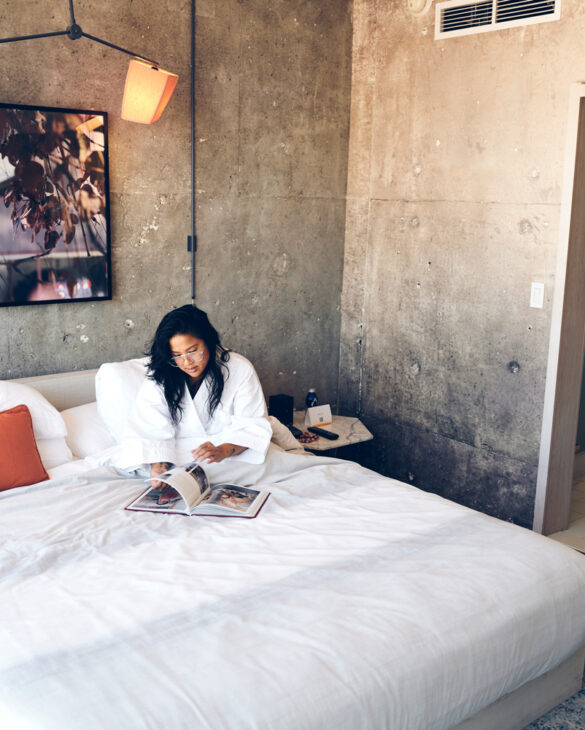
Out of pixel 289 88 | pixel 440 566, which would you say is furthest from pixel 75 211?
pixel 440 566

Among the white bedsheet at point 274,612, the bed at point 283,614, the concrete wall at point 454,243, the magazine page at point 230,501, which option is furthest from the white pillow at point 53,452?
the concrete wall at point 454,243

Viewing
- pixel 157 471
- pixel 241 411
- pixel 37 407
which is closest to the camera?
pixel 157 471

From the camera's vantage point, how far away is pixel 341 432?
4.11 m

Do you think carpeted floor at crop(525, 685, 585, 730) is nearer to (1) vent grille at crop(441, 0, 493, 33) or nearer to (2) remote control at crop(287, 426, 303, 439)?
(2) remote control at crop(287, 426, 303, 439)

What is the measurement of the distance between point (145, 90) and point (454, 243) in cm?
171

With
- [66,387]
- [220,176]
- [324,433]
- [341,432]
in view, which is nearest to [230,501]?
[66,387]

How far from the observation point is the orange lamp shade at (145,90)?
312 centimetres

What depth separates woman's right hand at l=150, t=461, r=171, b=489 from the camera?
290 cm

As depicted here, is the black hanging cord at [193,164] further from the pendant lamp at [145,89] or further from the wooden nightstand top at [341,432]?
the wooden nightstand top at [341,432]

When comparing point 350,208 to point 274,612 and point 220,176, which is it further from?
point 274,612

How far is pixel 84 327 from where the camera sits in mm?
3588

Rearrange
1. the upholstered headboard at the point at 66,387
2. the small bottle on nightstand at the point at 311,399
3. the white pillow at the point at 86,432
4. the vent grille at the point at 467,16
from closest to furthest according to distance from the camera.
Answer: the white pillow at the point at 86,432 → the upholstered headboard at the point at 66,387 → the vent grille at the point at 467,16 → the small bottle on nightstand at the point at 311,399

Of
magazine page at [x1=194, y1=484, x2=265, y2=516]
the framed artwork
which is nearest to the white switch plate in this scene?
magazine page at [x1=194, y1=484, x2=265, y2=516]

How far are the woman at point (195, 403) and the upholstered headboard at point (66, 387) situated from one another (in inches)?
18.2
